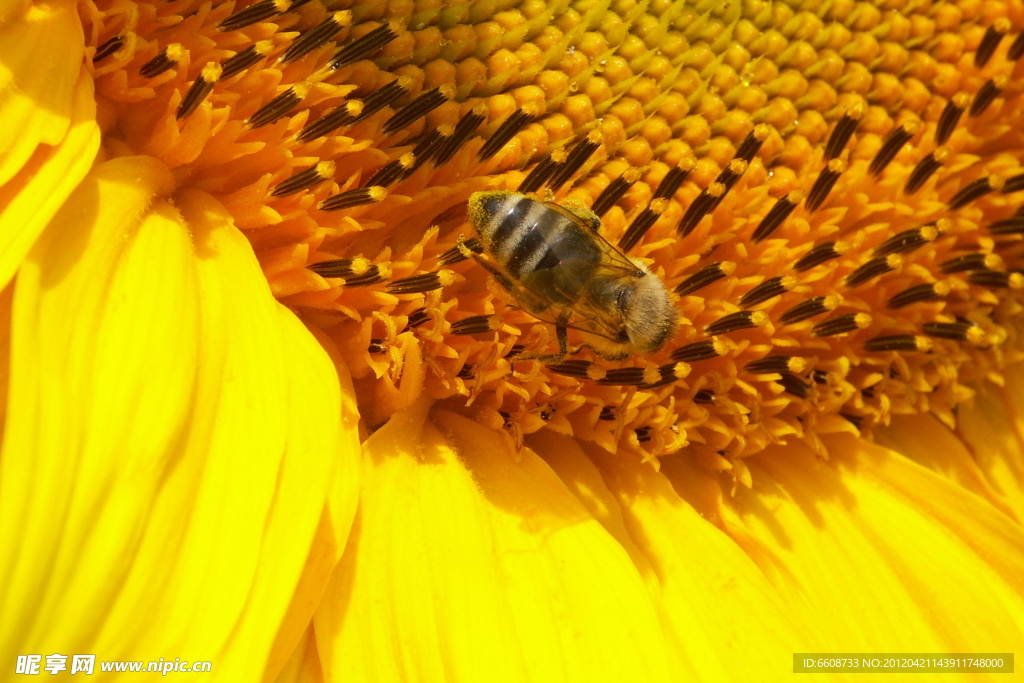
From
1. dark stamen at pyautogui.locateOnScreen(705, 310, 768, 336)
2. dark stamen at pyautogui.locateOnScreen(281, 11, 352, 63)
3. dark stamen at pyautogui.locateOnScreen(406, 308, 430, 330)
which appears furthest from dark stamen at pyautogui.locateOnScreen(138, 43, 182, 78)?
dark stamen at pyautogui.locateOnScreen(705, 310, 768, 336)

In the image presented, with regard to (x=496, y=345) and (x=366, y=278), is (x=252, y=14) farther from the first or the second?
(x=496, y=345)

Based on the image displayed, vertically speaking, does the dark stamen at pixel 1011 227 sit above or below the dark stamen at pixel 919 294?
above

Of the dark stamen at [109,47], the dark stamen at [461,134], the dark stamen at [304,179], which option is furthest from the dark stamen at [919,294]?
the dark stamen at [109,47]

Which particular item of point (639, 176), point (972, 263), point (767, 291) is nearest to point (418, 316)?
point (639, 176)

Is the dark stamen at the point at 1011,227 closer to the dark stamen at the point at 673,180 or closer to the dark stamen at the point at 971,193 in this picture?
the dark stamen at the point at 971,193

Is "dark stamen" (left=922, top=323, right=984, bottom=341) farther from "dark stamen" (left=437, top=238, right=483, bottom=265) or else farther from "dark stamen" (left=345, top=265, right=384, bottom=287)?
"dark stamen" (left=345, top=265, right=384, bottom=287)

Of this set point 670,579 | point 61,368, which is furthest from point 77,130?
point 670,579

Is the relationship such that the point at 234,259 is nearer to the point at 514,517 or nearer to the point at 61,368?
the point at 61,368
